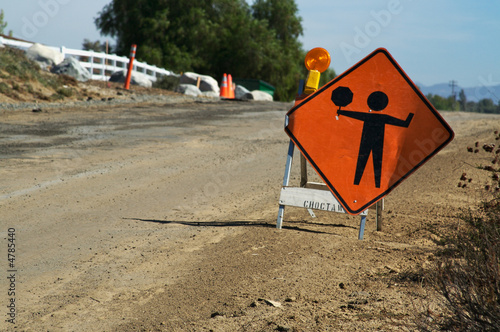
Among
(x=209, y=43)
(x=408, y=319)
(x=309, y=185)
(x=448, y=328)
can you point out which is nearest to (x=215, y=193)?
(x=309, y=185)

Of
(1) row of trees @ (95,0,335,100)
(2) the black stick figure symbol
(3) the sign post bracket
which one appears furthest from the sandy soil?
(1) row of trees @ (95,0,335,100)

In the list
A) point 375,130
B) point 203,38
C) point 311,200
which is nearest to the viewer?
point 375,130

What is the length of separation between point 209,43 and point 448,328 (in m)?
47.0

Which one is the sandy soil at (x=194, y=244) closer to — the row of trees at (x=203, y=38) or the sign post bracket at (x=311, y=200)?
the sign post bracket at (x=311, y=200)

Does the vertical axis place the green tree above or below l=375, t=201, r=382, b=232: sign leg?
above

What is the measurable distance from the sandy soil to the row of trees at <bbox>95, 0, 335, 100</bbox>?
120ft

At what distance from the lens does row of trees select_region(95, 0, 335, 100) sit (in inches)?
1812

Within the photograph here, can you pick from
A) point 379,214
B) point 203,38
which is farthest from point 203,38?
point 379,214

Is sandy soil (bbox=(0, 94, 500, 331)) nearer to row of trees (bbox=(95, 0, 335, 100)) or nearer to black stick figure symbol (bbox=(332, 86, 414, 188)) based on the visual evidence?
black stick figure symbol (bbox=(332, 86, 414, 188))

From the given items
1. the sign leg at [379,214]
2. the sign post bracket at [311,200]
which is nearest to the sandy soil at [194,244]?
the sign leg at [379,214]

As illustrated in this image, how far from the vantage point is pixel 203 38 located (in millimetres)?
47750

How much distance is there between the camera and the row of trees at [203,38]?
151ft

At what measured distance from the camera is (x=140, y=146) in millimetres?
10898

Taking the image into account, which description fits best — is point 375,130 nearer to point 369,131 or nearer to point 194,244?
point 369,131
